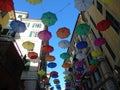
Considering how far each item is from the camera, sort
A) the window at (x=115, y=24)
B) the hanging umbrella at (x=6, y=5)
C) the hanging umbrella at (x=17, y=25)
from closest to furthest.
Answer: the hanging umbrella at (x=6, y=5) < the hanging umbrella at (x=17, y=25) < the window at (x=115, y=24)

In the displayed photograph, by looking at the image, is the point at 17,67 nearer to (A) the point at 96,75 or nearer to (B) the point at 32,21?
(A) the point at 96,75

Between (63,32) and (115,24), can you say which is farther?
(115,24)

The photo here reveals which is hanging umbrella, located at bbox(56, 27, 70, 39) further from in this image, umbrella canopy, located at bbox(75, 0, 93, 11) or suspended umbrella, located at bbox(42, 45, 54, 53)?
umbrella canopy, located at bbox(75, 0, 93, 11)

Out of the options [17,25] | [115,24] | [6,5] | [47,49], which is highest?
[115,24]

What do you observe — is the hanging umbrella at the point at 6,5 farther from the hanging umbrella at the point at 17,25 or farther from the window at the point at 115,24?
the window at the point at 115,24

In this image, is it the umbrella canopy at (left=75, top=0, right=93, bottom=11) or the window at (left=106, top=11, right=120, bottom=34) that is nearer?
the umbrella canopy at (left=75, top=0, right=93, bottom=11)

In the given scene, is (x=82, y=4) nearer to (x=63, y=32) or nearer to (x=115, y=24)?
(x=63, y=32)

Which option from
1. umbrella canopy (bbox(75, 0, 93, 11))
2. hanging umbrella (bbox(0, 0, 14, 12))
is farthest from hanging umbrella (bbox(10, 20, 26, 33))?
umbrella canopy (bbox(75, 0, 93, 11))

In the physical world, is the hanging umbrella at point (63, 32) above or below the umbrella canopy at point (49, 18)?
below

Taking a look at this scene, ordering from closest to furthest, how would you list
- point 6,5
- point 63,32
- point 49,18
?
point 6,5
point 49,18
point 63,32

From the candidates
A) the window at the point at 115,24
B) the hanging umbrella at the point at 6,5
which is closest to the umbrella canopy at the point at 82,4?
the window at the point at 115,24

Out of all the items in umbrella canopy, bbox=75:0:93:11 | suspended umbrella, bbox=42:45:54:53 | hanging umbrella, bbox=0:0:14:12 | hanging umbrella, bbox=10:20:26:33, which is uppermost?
umbrella canopy, bbox=75:0:93:11

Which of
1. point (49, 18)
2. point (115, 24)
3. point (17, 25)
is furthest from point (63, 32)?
point (115, 24)

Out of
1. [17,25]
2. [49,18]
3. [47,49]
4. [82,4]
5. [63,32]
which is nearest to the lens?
[49,18]
